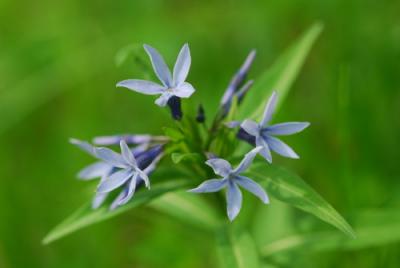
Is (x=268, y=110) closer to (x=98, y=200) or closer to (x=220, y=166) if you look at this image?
(x=220, y=166)

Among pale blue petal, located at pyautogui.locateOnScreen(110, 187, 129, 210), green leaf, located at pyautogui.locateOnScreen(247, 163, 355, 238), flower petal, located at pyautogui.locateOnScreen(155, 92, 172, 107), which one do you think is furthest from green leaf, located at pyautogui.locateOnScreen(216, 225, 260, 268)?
flower petal, located at pyautogui.locateOnScreen(155, 92, 172, 107)

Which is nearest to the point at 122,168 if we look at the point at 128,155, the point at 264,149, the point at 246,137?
the point at 128,155

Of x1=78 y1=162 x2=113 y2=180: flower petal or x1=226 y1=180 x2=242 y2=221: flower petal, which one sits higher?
x1=78 y1=162 x2=113 y2=180: flower petal

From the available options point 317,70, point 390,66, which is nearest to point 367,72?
point 390,66

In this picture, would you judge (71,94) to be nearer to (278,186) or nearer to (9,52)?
(9,52)

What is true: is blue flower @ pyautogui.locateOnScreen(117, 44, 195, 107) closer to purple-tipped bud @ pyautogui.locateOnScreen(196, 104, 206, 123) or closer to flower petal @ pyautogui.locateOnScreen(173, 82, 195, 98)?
flower petal @ pyautogui.locateOnScreen(173, 82, 195, 98)

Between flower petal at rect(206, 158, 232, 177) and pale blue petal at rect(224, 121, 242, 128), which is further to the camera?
pale blue petal at rect(224, 121, 242, 128)
